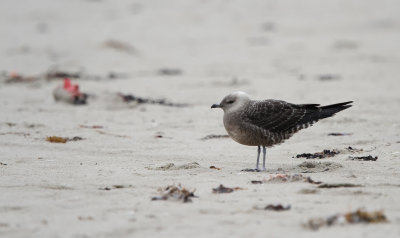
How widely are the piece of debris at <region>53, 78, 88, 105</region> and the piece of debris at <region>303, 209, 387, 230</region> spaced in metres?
7.16

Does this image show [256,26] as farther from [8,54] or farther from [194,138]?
[194,138]

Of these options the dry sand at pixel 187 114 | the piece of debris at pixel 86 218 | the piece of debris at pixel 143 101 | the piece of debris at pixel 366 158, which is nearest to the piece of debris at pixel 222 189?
the dry sand at pixel 187 114

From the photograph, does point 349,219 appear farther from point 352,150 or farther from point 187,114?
point 187,114

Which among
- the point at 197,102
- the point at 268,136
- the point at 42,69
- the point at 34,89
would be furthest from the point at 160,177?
the point at 42,69

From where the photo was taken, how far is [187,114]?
10398 millimetres

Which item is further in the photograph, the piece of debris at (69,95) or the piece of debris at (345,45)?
the piece of debris at (345,45)

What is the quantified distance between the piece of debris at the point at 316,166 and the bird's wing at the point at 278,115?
1.54 ft

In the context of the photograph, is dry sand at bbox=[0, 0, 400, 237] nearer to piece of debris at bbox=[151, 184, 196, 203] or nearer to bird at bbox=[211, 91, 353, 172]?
piece of debris at bbox=[151, 184, 196, 203]

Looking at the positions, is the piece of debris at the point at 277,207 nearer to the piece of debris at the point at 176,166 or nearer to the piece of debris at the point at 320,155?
the piece of debris at the point at 176,166

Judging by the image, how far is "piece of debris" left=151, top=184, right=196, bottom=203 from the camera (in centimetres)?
538

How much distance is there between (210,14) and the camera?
20281 millimetres

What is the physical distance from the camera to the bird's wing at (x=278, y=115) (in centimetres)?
702

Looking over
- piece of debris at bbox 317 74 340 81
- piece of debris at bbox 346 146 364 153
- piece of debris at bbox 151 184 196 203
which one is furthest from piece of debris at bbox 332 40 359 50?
piece of debris at bbox 151 184 196 203

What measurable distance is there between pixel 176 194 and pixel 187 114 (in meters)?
5.02
